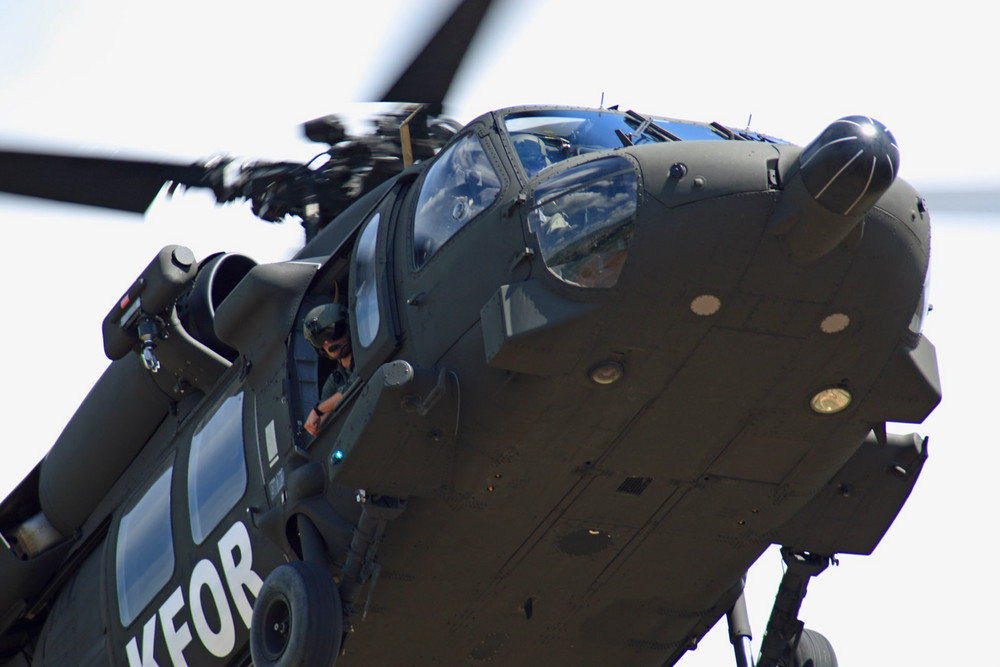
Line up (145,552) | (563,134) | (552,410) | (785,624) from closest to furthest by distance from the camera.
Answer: (552,410), (563,134), (785,624), (145,552)

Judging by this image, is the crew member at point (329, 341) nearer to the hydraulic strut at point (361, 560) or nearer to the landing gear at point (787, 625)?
the hydraulic strut at point (361, 560)

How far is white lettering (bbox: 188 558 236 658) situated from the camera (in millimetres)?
9172

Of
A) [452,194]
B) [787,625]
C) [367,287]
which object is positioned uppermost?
[452,194]

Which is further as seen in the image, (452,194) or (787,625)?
(787,625)

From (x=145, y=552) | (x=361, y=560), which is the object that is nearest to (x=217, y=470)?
(x=145, y=552)

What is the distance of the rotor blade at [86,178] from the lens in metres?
10.0

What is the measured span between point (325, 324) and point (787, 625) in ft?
12.5

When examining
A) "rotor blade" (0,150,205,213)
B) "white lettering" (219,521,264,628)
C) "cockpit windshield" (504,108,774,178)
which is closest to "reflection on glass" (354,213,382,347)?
"cockpit windshield" (504,108,774,178)

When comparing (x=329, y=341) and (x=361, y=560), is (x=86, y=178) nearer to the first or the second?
(x=329, y=341)

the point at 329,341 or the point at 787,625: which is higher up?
the point at 329,341

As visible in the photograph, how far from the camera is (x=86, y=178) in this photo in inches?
408

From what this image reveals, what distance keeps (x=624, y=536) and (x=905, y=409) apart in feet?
6.08

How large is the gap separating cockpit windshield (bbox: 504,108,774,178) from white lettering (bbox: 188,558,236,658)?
12.1 feet

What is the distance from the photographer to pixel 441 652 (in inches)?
354
